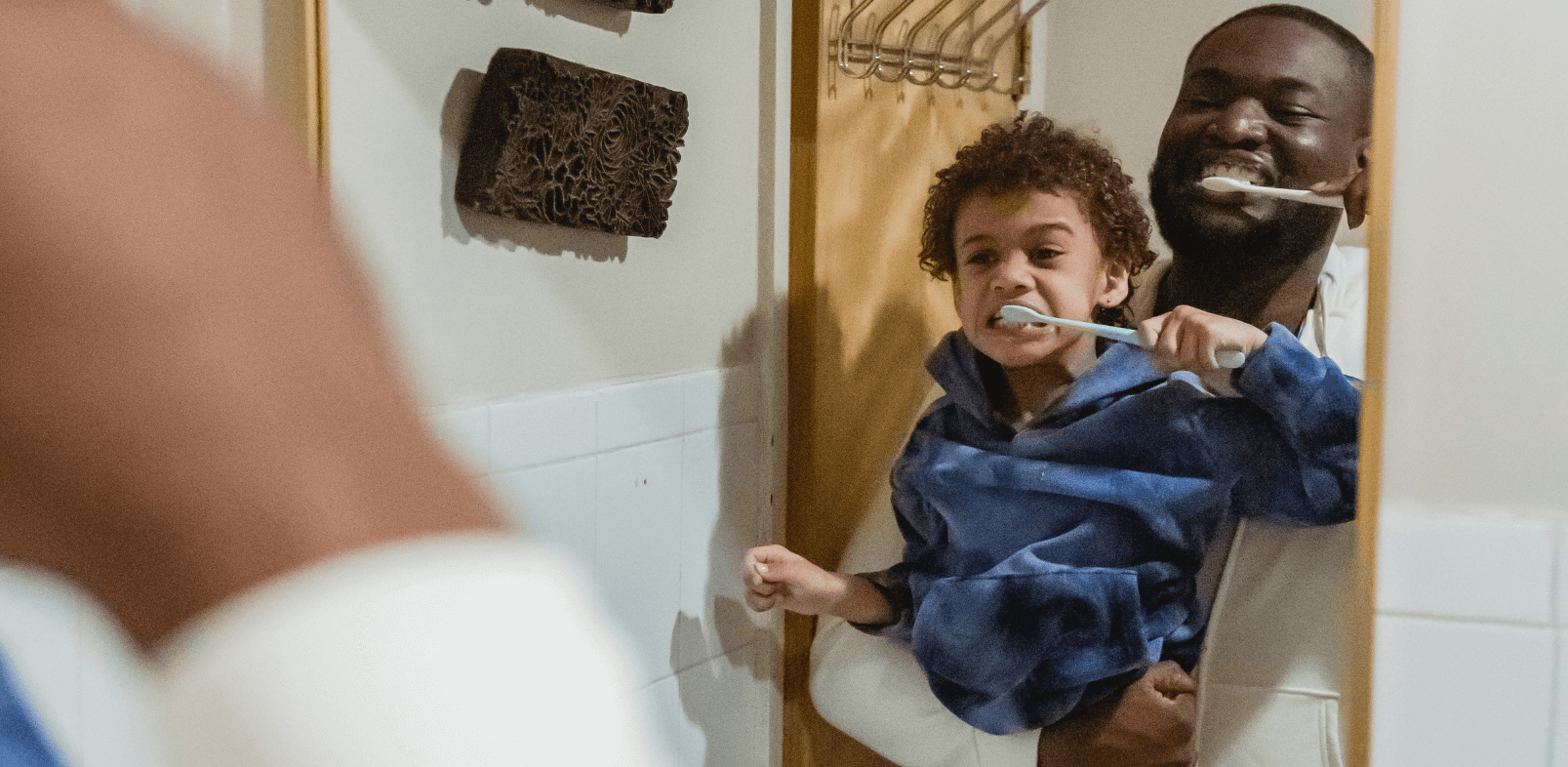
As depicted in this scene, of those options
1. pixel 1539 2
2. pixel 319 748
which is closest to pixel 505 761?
pixel 319 748

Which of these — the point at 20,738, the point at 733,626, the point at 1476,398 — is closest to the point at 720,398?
the point at 733,626

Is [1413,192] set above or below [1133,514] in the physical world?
above

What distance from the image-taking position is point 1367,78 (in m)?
0.67

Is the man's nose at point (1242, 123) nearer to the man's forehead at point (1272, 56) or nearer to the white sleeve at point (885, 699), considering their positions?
the man's forehead at point (1272, 56)

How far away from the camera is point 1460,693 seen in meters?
Result: 0.68

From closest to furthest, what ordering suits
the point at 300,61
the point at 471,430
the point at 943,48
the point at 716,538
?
the point at 300,61 → the point at 471,430 → the point at 943,48 → the point at 716,538

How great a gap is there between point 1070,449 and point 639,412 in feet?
1.00

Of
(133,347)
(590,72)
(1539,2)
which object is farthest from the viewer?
(590,72)

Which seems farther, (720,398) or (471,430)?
(720,398)

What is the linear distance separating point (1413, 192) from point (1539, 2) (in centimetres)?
12

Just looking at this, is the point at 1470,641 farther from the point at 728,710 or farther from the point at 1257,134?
the point at 728,710

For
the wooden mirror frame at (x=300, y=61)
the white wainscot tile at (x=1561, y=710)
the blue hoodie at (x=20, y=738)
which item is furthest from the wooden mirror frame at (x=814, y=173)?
the blue hoodie at (x=20, y=738)

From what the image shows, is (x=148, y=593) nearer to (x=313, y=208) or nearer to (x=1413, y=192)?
(x=313, y=208)

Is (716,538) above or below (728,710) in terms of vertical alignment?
above
